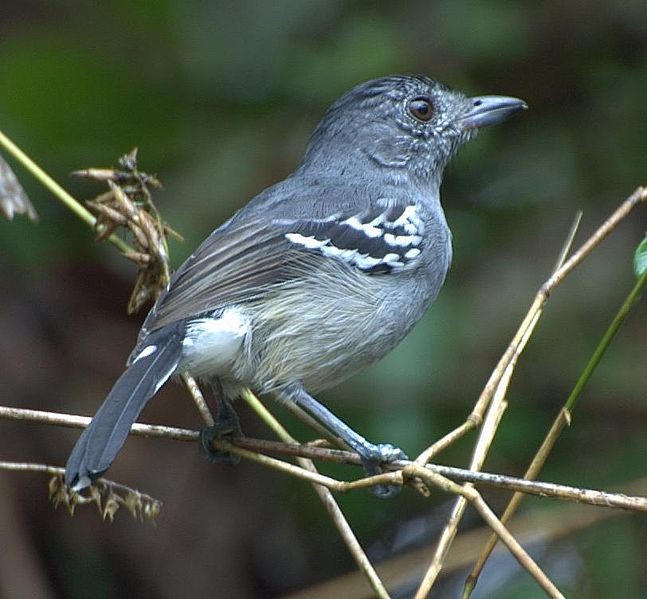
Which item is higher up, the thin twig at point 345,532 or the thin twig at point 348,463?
the thin twig at point 348,463

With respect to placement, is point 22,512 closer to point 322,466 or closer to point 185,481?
point 185,481

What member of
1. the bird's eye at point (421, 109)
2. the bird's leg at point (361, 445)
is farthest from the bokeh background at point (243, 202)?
the bird's leg at point (361, 445)

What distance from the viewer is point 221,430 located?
3.21 metres

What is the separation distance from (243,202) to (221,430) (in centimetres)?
183

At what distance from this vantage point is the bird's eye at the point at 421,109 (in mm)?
4398

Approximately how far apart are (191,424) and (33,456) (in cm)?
71

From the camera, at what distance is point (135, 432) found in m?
2.80

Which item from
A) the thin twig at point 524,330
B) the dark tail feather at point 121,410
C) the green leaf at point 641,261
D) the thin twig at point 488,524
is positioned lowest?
the dark tail feather at point 121,410

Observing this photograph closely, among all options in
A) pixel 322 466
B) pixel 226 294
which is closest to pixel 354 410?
pixel 322 466

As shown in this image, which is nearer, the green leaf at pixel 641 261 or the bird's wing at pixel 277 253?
the green leaf at pixel 641 261

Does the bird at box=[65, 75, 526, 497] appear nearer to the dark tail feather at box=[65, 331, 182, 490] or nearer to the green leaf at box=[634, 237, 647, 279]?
the dark tail feather at box=[65, 331, 182, 490]

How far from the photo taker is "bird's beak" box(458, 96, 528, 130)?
426 cm

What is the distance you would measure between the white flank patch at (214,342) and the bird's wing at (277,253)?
0.04 meters

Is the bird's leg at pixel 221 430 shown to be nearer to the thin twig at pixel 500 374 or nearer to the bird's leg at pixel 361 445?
the bird's leg at pixel 361 445
